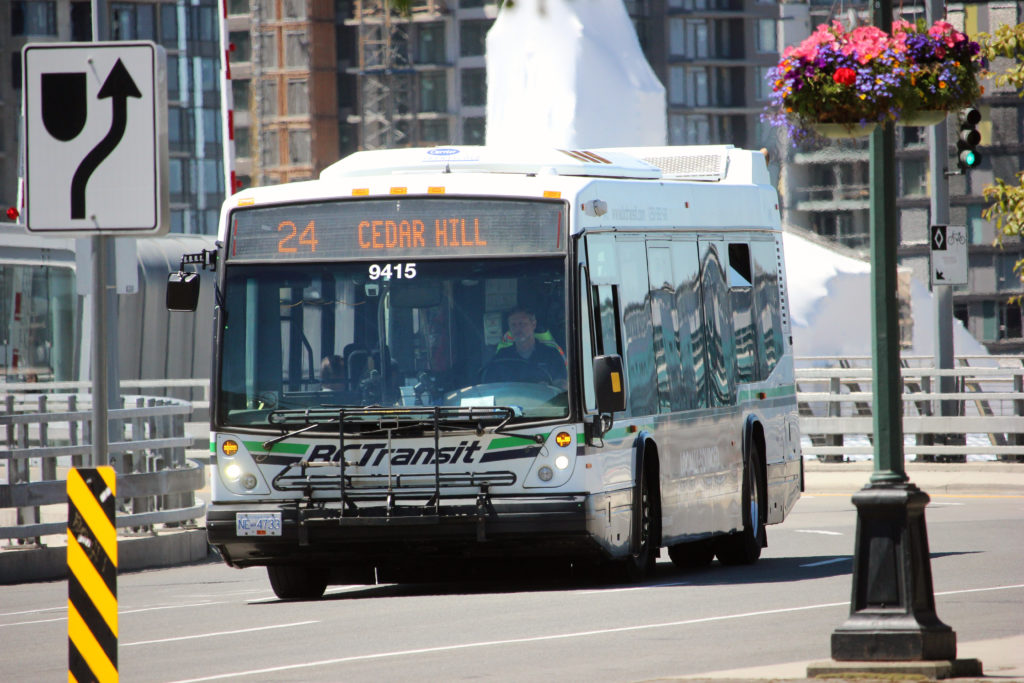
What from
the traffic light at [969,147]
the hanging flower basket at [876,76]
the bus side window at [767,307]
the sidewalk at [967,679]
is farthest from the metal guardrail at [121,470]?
the traffic light at [969,147]

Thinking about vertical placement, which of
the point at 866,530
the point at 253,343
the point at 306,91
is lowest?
the point at 866,530

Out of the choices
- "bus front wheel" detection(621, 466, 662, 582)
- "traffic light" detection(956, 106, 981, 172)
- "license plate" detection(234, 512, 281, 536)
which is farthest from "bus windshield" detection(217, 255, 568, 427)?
"traffic light" detection(956, 106, 981, 172)

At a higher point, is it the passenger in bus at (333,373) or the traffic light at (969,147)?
the traffic light at (969,147)

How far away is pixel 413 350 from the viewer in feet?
45.0

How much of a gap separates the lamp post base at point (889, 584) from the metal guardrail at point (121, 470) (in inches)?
323

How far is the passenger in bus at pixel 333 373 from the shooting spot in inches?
539

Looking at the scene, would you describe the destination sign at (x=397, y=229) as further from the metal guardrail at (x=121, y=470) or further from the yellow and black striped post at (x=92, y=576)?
the yellow and black striped post at (x=92, y=576)

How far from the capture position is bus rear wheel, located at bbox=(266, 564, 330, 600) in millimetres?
14555

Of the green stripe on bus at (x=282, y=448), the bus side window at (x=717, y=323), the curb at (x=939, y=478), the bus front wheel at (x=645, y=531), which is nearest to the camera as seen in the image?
the green stripe on bus at (x=282, y=448)

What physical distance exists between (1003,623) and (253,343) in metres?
5.15

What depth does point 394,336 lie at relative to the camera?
45.1 feet

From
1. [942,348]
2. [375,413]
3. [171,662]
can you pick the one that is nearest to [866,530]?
[171,662]

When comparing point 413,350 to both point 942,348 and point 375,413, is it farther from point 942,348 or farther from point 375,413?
point 942,348

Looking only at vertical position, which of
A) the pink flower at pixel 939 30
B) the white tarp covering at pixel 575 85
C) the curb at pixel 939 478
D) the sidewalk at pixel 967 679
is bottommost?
the curb at pixel 939 478
